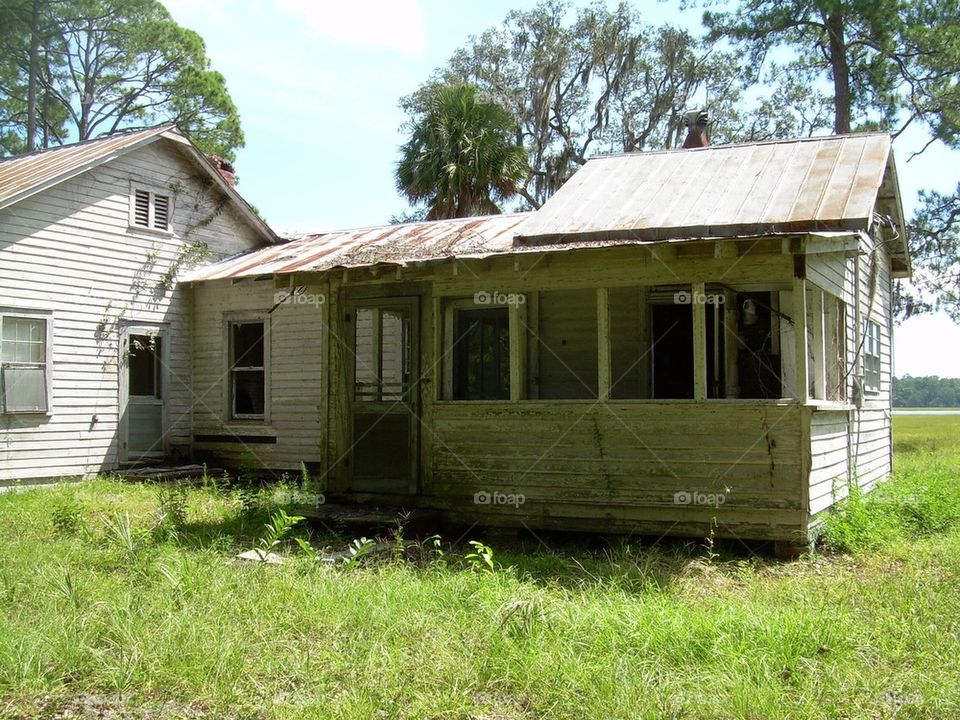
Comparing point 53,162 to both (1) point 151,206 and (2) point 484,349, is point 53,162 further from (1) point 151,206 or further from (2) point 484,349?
(2) point 484,349

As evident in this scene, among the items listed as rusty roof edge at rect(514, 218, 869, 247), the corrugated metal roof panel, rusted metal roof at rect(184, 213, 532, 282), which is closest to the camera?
rusty roof edge at rect(514, 218, 869, 247)

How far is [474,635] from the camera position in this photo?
571cm

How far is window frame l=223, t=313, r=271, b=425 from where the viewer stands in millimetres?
15484

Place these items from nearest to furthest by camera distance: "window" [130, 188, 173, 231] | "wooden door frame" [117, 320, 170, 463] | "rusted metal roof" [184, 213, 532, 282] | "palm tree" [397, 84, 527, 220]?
"rusted metal roof" [184, 213, 532, 282] < "wooden door frame" [117, 320, 170, 463] < "window" [130, 188, 173, 231] < "palm tree" [397, 84, 527, 220]

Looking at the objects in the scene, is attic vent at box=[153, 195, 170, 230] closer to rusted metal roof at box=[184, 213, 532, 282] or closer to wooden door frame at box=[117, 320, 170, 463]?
rusted metal roof at box=[184, 213, 532, 282]

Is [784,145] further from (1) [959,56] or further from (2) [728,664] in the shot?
(1) [959,56]

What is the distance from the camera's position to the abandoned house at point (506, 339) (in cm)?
884

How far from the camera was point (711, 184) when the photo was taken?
10.4 metres

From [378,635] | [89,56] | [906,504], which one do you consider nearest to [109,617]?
[378,635]

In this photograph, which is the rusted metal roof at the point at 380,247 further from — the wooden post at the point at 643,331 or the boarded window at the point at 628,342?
the wooden post at the point at 643,331

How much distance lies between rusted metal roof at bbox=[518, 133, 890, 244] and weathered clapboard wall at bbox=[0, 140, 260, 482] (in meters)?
7.95

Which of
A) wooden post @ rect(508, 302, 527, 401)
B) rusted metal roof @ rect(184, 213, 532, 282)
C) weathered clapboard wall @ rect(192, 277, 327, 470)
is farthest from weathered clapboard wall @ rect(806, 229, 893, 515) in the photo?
weathered clapboard wall @ rect(192, 277, 327, 470)

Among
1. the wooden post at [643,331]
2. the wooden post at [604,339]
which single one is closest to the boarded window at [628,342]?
the wooden post at [643,331]

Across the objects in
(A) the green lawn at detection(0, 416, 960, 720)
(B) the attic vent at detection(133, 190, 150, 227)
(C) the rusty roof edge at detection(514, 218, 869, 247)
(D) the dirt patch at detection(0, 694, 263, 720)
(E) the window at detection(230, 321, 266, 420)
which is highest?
(B) the attic vent at detection(133, 190, 150, 227)
